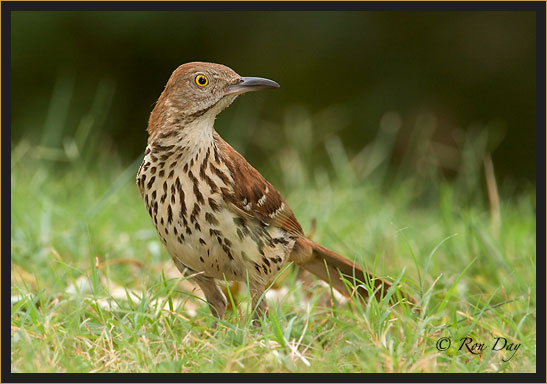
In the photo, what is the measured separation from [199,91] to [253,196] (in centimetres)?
52

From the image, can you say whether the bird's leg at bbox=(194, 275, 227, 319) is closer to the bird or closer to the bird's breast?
the bird

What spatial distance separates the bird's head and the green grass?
28.1 inches

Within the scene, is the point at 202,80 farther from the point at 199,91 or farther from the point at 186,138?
the point at 186,138

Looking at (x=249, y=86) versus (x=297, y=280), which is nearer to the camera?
(x=249, y=86)

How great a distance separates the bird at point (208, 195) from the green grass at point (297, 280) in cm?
20

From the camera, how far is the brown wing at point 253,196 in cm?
357

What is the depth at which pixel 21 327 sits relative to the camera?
10.3ft

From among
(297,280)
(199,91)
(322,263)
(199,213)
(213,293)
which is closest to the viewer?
(199,213)

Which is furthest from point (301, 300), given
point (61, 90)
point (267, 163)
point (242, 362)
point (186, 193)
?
point (61, 90)

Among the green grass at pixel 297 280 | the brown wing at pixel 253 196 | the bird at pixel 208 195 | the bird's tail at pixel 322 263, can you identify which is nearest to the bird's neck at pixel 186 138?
the bird at pixel 208 195

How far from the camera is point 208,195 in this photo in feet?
11.4

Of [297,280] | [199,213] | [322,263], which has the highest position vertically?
[199,213]

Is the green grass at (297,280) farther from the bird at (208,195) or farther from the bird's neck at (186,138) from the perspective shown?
the bird's neck at (186,138)

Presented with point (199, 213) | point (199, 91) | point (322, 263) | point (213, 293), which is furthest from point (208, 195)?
point (322, 263)
